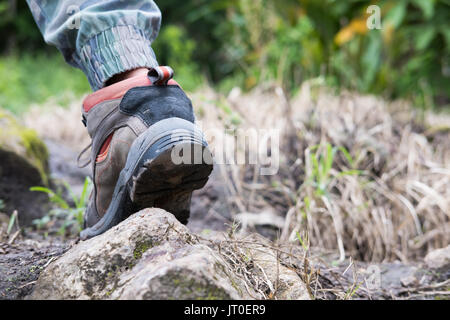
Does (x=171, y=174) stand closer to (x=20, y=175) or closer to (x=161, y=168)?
(x=161, y=168)

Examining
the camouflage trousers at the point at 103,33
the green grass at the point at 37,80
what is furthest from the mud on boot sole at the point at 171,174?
the green grass at the point at 37,80

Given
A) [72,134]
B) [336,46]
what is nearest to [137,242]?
[72,134]

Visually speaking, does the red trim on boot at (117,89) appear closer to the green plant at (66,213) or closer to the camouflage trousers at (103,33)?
the camouflage trousers at (103,33)

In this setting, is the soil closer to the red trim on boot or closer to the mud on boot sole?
the mud on boot sole

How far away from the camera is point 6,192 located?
2.00 metres

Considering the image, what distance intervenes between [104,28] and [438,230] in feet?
5.60

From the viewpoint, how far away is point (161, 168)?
1086 mm

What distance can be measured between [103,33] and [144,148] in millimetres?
430

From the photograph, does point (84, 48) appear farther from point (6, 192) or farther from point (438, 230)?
point (438, 230)

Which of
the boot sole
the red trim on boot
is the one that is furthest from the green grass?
the boot sole

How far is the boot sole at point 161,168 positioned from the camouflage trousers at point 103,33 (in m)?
0.28

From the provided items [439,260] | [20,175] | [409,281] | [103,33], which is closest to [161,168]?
[103,33]

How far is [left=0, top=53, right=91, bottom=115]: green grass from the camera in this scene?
5066 mm

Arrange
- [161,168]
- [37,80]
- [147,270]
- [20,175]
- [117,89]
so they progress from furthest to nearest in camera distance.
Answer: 1. [37,80]
2. [20,175]
3. [117,89]
4. [161,168]
5. [147,270]
